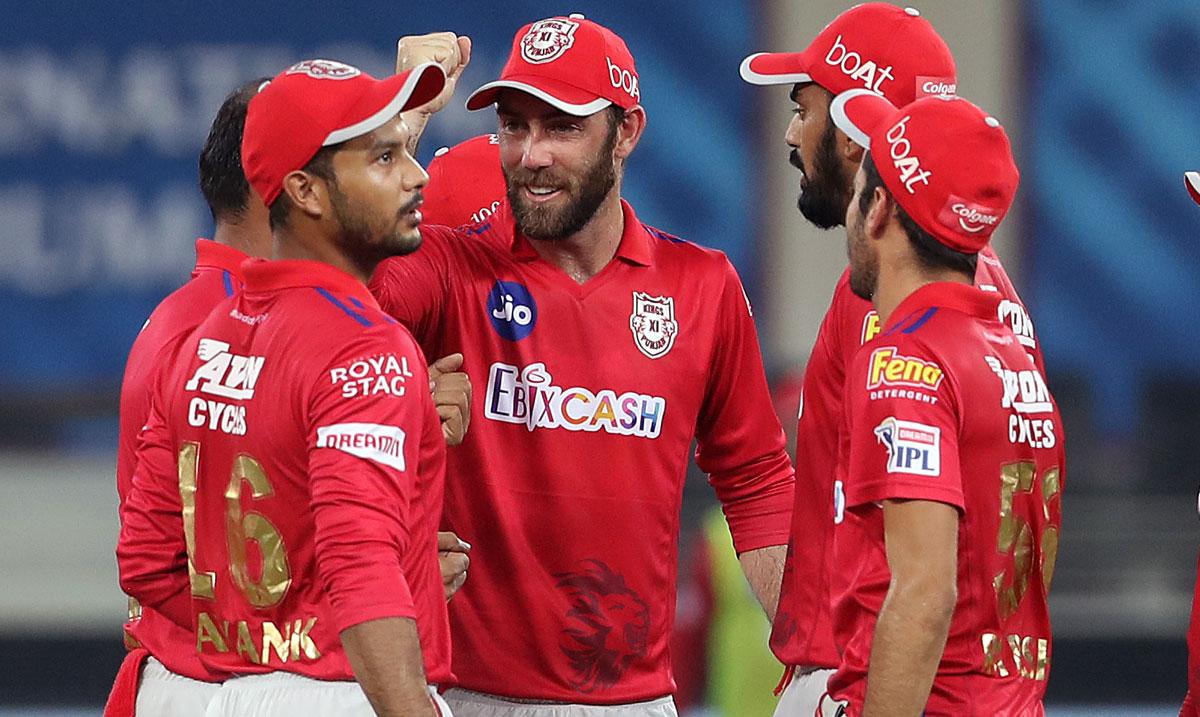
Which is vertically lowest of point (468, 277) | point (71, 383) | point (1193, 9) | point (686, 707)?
point (686, 707)

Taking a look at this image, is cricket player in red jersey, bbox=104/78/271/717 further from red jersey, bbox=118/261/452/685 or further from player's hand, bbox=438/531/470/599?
player's hand, bbox=438/531/470/599

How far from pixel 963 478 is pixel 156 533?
138 centimetres

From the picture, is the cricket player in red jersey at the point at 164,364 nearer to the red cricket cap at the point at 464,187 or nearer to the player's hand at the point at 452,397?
the player's hand at the point at 452,397

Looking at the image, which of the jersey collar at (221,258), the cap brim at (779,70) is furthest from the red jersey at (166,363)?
the cap brim at (779,70)

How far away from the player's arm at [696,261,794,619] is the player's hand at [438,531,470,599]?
742mm

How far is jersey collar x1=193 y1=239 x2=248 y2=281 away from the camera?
153 inches

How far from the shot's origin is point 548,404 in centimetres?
397

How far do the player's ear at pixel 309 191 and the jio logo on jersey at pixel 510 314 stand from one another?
75 cm

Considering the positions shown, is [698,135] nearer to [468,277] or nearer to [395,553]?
[468,277]

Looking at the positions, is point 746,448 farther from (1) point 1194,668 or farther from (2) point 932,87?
(1) point 1194,668

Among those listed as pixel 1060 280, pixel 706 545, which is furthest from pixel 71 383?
pixel 1060 280

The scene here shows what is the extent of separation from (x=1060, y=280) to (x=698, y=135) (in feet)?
6.17

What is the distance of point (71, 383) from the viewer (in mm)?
9602

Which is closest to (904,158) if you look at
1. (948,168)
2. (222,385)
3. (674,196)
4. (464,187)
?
(948,168)
